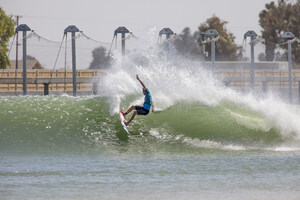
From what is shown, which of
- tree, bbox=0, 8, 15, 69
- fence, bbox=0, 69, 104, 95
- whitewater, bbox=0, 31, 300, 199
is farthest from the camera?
tree, bbox=0, 8, 15, 69

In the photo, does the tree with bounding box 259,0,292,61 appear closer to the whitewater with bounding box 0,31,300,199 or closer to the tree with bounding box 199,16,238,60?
the tree with bounding box 199,16,238,60

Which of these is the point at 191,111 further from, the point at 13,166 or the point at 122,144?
the point at 13,166

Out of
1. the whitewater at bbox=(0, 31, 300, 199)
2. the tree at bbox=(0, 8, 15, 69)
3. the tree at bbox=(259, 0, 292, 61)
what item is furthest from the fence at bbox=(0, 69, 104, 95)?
the tree at bbox=(259, 0, 292, 61)

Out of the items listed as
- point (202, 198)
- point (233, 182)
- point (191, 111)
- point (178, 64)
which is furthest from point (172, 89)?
point (202, 198)

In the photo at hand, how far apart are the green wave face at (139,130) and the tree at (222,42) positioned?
54227 millimetres

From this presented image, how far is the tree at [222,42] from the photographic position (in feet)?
256

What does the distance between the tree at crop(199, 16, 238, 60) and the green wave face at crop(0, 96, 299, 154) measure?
54.2 m

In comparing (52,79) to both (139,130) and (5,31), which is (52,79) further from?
(139,130)

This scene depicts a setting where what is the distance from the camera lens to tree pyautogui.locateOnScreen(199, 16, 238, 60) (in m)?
78.1

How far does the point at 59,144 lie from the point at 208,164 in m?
6.03

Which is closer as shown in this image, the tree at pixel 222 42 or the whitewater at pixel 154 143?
the whitewater at pixel 154 143

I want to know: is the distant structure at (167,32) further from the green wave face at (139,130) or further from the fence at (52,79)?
the green wave face at (139,130)

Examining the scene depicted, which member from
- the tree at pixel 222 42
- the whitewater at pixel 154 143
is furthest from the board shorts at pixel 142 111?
the tree at pixel 222 42

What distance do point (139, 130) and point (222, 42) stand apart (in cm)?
5810
